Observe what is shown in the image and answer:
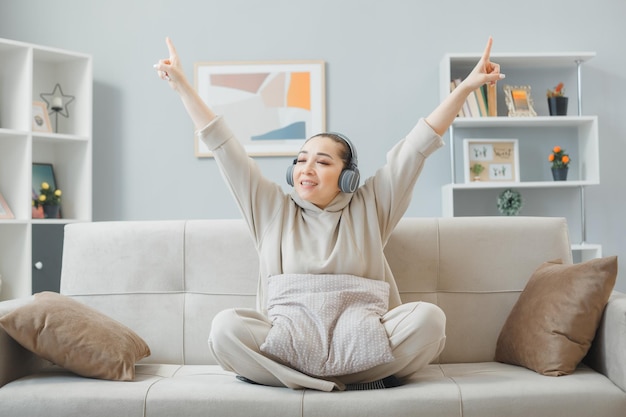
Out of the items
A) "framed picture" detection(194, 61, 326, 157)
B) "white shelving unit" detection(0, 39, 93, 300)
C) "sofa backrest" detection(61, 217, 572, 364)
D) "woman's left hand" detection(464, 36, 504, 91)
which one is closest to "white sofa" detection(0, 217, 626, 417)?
"sofa backrest" detection(61, 217, 572, 364)

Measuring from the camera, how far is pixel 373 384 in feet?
6.33

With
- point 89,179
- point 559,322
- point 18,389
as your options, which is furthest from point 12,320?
point 89,179

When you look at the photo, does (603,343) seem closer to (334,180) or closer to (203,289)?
(334,180)

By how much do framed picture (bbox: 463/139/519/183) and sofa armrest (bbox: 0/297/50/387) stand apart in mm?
2446

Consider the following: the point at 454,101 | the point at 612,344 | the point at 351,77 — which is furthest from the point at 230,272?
the point at 351,77

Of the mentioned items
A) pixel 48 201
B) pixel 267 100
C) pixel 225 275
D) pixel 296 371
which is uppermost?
pixel 267 100

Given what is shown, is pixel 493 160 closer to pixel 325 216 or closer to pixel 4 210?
pixel 325 216

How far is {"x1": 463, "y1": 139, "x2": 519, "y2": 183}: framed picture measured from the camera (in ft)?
12.6

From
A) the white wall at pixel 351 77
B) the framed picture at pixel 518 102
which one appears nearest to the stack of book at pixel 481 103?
the framed picture at pixel 518 102

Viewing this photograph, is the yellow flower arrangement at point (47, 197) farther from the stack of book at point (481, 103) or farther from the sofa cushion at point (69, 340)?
the stack of book at point (481, 103)

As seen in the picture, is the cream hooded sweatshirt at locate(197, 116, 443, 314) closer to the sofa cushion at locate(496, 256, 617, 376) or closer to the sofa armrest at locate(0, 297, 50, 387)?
the sofa cushion at locate(496, 256, 617, 376)

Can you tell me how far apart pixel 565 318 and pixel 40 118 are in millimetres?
2876

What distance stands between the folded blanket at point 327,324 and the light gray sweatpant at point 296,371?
32mm

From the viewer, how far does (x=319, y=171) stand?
219 cm
